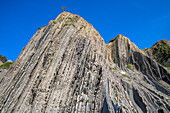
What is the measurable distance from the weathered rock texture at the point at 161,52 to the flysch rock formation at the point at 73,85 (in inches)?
462

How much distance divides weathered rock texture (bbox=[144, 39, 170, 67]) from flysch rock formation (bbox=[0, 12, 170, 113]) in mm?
11741

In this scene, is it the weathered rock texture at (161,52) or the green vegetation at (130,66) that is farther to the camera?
the weathered rock texture at (161,52)

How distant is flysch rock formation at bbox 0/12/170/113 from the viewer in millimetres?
13273

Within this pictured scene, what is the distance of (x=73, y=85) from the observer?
1500 centimetres

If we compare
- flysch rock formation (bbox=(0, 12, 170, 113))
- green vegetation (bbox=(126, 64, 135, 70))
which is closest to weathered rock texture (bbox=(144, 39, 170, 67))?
green vegetation (bbox=(126, 64, 135, 70))

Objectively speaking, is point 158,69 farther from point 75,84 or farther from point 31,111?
point 31,111

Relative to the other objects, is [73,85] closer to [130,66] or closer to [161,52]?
[130,66]

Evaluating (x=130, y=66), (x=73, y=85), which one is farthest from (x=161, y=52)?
(x=73, y=85)

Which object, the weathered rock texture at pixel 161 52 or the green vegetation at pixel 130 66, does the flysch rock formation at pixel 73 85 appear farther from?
the weathered rock texture at pixel 161 52

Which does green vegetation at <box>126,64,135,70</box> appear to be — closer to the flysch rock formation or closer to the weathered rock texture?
the flysch rock formation

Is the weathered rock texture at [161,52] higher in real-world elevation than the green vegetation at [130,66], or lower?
higher

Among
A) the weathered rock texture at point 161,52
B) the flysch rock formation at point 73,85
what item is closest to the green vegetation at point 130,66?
the flysch rock formation at point 73,85

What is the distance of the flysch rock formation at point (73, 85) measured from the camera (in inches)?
523

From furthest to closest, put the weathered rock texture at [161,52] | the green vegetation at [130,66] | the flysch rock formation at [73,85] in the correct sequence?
the weathered rock texture at [161,52]
the green vegetation at [130,66]
the flysch rock formation at [73,85]
